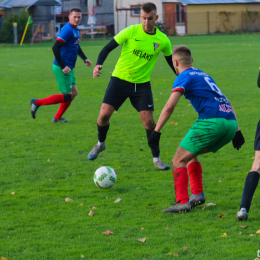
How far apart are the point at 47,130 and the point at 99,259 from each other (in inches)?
243

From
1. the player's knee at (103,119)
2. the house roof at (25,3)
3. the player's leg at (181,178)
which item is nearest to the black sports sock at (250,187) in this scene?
the player's leg at (181,178)

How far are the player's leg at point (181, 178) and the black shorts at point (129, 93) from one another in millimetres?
2149

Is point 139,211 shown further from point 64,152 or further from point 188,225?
point 64,152

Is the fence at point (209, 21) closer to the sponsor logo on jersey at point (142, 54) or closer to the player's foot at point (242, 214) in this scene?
the sponsor logo on jersey at point (142, 54)

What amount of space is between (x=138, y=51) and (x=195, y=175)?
2478 millimetres

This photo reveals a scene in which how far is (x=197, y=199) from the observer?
5.39 metres

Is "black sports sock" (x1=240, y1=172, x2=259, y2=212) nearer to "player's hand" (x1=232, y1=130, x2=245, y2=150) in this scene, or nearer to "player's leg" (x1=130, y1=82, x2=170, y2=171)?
"player's hand" (x1=232, y1=130, x2=245, y2=150)

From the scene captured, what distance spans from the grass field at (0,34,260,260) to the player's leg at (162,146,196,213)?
0.10m

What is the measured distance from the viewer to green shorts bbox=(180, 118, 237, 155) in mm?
4969

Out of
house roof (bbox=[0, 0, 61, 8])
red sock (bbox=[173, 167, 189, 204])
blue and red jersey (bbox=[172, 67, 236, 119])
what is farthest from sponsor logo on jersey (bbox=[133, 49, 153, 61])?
house roof (bbox=[0, 0, 61, 8])

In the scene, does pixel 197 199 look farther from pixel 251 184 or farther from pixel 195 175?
pixel 251 184

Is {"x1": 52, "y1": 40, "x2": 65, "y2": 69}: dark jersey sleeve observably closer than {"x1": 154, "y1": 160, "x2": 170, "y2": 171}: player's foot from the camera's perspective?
No

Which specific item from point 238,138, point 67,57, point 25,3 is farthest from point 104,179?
point 25,3

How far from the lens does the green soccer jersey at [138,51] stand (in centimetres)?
705
